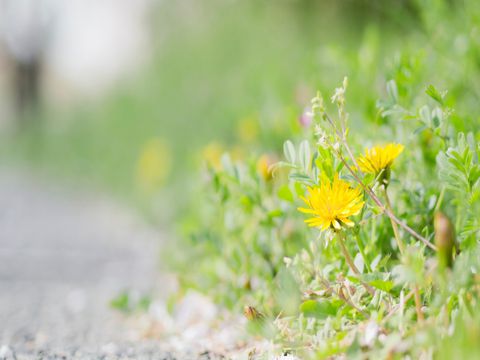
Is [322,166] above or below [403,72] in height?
below

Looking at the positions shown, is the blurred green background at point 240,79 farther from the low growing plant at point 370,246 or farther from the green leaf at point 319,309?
the green leaf at point 319,309

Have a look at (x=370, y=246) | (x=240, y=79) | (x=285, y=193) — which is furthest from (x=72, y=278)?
(x=240, y=79)

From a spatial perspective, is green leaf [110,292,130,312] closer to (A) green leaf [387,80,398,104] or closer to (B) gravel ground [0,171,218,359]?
(B) gravel ground [0,171,218,359]

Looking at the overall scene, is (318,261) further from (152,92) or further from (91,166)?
(91,166)

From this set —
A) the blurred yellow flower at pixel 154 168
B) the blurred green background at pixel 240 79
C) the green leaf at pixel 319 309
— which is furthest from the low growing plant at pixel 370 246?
the blurred yellow flower at pixel 154 168

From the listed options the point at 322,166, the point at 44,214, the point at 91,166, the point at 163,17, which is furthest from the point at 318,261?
the point at 163,17

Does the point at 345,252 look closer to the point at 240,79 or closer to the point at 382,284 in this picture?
the point at 382,284

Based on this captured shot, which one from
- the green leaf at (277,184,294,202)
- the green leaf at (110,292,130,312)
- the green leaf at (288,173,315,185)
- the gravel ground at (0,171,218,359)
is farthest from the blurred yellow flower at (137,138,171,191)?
the green leaf at (288,173,315,185)
